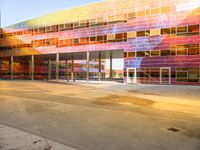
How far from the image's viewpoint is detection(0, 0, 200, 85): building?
116 feet

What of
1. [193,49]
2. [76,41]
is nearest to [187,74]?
[193,49]

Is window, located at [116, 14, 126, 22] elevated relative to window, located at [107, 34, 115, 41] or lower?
elevated

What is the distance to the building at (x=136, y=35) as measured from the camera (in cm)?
3547

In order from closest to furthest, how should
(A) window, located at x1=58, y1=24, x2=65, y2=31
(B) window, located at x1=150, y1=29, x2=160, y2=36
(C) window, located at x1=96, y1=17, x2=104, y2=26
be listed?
(B) window, located at x1=150, y1=29, x2=160, y2=36
(C) window, located at x1=96, y1=17, x2=104, y2=26
(A) window, located at x1=58, y1=24, x2=65, y2=31

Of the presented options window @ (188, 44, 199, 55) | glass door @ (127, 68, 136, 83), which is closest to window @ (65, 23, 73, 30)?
glass door @ (127, 68, 136, 83)

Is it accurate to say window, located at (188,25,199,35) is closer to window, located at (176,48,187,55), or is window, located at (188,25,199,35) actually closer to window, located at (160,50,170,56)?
window, located at (176,48,187,55)

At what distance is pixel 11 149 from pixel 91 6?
43.1m

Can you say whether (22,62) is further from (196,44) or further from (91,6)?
(196,44)

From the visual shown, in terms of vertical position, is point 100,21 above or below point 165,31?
above

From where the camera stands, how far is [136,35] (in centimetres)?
4031

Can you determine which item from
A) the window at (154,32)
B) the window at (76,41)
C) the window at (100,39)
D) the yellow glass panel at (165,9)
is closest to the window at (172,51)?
the window at (154,32)

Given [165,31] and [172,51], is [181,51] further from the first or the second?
[165,31]

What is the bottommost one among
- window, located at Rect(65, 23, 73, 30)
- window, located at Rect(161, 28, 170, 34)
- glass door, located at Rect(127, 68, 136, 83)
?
glass door, located at Rect(127, 68, 136, 83)

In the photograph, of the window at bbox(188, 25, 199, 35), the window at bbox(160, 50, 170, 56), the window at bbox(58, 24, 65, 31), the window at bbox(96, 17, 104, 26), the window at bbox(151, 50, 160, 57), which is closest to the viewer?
the window at bbox(188, 25, 199, 35)
